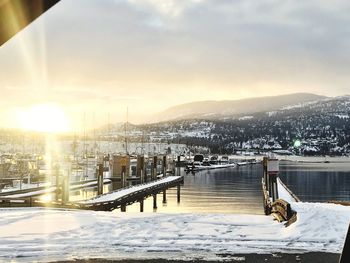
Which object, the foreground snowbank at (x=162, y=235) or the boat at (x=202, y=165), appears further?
the boat at (x=202, y=165)

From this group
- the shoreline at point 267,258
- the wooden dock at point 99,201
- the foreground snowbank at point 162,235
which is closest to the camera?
the shoreline at point 267,258

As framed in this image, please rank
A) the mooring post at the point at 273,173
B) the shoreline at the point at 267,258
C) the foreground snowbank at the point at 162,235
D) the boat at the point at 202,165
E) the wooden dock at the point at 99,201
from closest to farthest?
1. the shoreline at the point at 267,258
2. the foreground snowbank at the point at 162,235
3. the wooden dock at the point at 99,201
4. the mooring post at the point at 273,173
5. the boat at the point at 202,165

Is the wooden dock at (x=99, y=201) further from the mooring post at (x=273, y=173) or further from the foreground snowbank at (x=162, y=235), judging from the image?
the mooring post at (x=273, y=173)

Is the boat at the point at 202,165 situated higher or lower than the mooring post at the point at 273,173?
lower

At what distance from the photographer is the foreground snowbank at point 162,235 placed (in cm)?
1066

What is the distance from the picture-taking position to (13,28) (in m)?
2.11

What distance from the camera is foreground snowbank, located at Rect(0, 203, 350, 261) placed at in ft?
35.0

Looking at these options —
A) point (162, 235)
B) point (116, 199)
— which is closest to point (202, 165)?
point (116, 199)

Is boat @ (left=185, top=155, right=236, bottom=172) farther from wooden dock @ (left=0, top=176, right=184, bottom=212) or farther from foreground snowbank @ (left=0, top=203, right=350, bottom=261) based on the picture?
foreground snowbank @ (left=0, top=203, right=350, bottom=261)

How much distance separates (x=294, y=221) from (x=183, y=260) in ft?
17.4

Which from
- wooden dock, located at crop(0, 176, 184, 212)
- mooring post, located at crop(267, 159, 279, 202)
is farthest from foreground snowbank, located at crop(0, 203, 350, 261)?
mooring post, located at crop(267, 159, 279, 202)

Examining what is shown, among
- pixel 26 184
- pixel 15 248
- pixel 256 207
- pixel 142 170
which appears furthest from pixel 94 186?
pixel 15 248

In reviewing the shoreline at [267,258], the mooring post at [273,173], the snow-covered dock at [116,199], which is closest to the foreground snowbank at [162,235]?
the shoreline at [267,258]

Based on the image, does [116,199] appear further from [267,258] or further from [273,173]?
[267,258]
